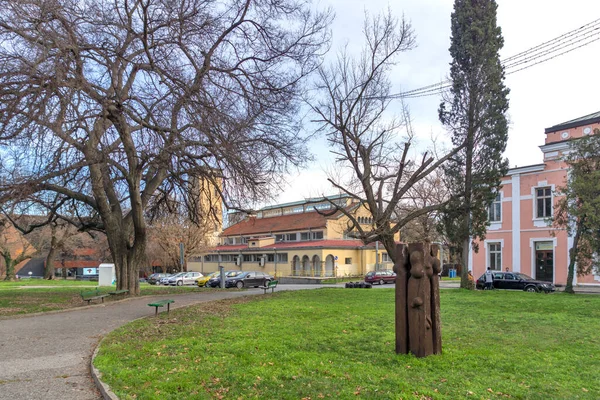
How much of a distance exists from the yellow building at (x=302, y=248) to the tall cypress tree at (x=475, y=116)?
2381 centimetres

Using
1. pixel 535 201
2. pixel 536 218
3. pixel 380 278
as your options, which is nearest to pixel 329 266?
pixel 380 278

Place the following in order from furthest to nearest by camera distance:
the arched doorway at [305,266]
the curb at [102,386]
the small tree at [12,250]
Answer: the arched doorway at [305,266] → the small tree at [12,250] → the curb at [102,386]

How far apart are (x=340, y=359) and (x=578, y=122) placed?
35.0m

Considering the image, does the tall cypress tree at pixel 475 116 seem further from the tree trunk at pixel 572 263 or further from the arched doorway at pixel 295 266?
the arched doorway at pixel 295 266

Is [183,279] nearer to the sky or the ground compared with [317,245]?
nearer to the ground

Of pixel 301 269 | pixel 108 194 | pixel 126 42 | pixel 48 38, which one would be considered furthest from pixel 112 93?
pixel 301 269

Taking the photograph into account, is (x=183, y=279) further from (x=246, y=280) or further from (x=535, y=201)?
(x=535, y=201)

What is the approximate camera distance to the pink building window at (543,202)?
1491 inches

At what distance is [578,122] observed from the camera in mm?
35875

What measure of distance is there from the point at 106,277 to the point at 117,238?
1902 cm

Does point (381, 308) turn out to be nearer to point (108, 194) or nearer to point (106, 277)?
point (108, 194)

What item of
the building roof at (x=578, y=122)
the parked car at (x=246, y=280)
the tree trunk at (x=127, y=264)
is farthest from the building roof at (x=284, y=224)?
the tree trunk at (x=127, y=264)

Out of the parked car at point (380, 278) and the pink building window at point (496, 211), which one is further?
the parked car at point (380, 278)

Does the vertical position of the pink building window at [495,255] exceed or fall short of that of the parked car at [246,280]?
it exceeds it
